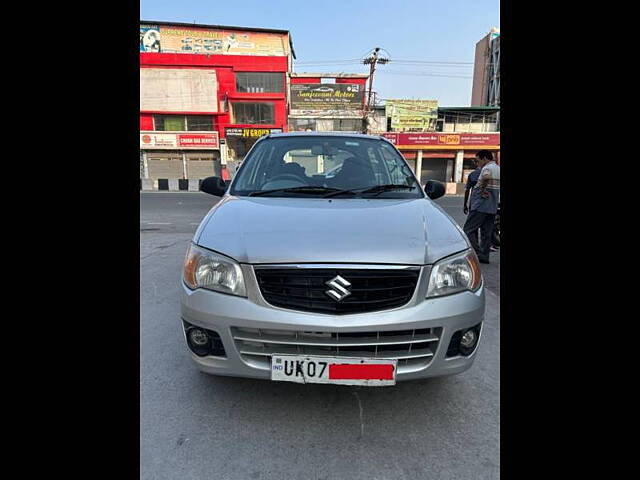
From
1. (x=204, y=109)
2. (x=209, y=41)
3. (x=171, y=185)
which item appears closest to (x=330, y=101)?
(x=204, y=109)

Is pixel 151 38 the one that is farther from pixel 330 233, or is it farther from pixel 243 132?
pixel 330 233

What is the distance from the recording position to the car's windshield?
7.98 ft

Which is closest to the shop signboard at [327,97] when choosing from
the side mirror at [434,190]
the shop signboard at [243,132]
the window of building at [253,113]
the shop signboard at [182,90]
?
the window of building at [253,113]

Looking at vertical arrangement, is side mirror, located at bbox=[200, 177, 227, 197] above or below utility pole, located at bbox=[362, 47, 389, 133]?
below

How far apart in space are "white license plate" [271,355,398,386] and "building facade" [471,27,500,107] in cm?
4256

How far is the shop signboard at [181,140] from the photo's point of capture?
2623 centimetres

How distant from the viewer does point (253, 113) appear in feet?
89.5

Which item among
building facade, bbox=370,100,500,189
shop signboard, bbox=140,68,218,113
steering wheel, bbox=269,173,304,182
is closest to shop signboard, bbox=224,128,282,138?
shop signboard, bbox=140,68,218,113

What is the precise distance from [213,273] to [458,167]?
28.2m

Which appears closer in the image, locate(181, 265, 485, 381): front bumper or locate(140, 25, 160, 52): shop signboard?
locate(181, 265, 485, 381): front bumper

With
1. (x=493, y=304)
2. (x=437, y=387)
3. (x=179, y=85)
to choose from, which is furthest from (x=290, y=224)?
(x=179, y=85)

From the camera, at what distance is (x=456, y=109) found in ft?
92.6

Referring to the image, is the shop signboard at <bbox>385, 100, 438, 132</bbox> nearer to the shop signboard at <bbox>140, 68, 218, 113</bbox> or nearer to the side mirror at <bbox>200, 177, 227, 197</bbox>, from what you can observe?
the shop signboard at <bbox>140, 68, 218, 113</bbox>
